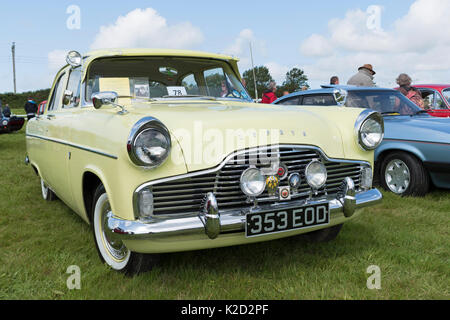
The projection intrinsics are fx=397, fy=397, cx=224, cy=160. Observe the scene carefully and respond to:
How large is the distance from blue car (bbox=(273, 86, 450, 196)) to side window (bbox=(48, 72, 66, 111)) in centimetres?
282

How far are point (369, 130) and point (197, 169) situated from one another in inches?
53.8

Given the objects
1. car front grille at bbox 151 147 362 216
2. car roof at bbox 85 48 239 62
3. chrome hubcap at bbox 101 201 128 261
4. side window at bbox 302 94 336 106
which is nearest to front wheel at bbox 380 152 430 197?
side window at bbox 302 94 336 106

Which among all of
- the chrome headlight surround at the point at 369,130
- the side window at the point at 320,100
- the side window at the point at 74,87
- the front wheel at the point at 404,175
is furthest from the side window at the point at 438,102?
the side window at the point at 74,87

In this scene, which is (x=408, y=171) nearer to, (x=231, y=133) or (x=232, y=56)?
(x=232, y=56)

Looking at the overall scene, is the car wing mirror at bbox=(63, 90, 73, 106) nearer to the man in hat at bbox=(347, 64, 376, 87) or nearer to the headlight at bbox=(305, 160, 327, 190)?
the headlight at bbox=(305, 160, 327, 190)

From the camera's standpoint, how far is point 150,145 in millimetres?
2082

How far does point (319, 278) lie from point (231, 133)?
42.7 inches

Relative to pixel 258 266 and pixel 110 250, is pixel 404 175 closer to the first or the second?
pixel 258 266

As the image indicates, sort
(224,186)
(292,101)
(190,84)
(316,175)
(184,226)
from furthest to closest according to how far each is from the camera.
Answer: (292,101), (190,84), (316,175), (224,186), (184,226)

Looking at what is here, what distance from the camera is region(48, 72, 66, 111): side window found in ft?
13.0

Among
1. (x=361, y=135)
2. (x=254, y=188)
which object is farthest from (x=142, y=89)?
(x=361, y=135)

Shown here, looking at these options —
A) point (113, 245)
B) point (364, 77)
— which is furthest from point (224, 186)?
point (364, 77)

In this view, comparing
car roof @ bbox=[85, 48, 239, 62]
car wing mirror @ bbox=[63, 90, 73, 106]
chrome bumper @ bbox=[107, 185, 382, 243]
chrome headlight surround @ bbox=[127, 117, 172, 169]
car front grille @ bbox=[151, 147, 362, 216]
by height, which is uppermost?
car roof @ bbox=[85, 48, 239, 62]

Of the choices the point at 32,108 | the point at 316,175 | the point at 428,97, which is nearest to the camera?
the point at 316,175
